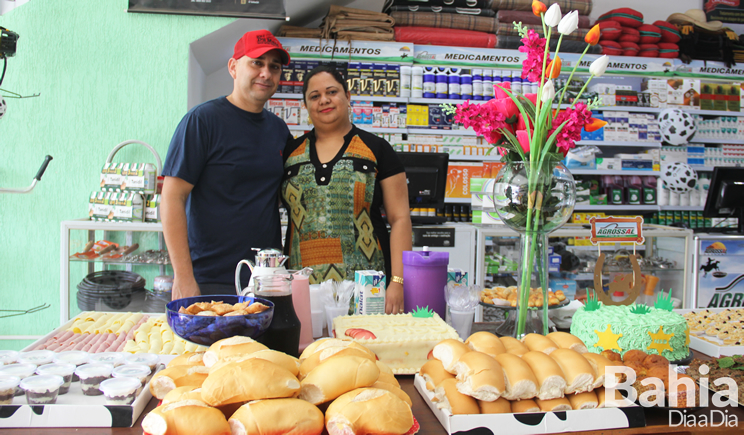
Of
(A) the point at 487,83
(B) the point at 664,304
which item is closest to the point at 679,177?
(A) the point at 487,83

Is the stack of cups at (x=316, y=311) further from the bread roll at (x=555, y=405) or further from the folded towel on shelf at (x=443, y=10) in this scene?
the folded towel on shelf at (x=443, y=10)

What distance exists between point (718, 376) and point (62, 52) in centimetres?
437

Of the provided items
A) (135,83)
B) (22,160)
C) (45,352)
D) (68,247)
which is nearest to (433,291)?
(45,352)

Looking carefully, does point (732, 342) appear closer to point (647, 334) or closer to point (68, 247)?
point (647, 334)

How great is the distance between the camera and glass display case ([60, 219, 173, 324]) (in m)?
3.13

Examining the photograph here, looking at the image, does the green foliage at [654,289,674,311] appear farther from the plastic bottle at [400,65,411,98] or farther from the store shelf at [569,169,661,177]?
the store shelf at [569,169,661,177]

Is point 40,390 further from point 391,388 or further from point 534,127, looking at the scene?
point 534,127

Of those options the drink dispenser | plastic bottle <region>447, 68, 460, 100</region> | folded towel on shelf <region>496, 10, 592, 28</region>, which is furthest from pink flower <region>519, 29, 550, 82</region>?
folded towel on shelf <region>496, 10, 592, 28</region>

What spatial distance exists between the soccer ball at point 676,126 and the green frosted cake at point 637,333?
464 cm

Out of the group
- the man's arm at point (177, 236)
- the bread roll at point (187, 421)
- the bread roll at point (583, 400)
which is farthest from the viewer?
the man's arm at point (177, 236)

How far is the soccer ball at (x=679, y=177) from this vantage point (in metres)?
5.12

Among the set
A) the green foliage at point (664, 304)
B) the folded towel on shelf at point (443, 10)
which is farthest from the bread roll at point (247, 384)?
the folded towel on shelf at point (443, 10)

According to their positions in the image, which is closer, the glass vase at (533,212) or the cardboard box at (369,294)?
the glass vase at (533,212)

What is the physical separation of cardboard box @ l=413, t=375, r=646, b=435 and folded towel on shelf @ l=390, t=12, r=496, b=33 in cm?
469
